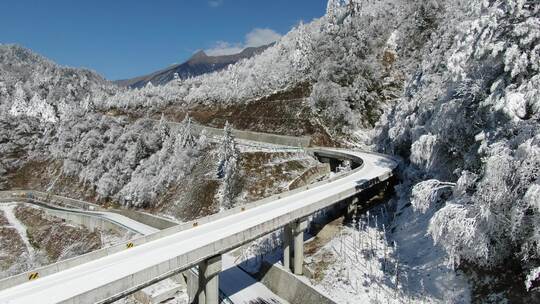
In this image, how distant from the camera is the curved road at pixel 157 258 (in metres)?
Answer: 14.6

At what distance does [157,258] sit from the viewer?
18.1m

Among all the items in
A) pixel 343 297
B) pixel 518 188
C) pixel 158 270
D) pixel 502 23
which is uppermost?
pixel 502 23

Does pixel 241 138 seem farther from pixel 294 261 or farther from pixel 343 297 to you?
pixel 343 297

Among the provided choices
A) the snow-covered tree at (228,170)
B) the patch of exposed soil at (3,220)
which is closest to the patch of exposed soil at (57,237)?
the patch of exposed soil at (3,220)

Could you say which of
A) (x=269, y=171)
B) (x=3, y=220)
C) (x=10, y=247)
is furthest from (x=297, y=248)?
(x=3, y=220)

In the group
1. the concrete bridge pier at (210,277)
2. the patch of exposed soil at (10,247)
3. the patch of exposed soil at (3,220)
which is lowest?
the patch of exposed soil at (10,247)

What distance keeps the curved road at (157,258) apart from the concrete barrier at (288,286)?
447cm

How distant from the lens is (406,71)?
274ft

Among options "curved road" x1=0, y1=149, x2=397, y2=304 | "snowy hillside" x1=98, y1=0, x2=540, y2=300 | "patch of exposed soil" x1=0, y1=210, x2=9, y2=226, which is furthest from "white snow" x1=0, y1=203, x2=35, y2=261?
"snowy hillside" x1=98, y1=0, x2=540, y2=300

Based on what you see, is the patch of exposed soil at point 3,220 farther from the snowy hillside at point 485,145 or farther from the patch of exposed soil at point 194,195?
the snowy hillside at point 485,145

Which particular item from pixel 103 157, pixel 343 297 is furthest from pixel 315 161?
pixel 103 157

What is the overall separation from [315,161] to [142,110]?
8687 centimetres

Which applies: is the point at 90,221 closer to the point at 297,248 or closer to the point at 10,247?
the point at 10,247

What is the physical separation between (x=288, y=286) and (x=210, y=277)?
8.02 m
